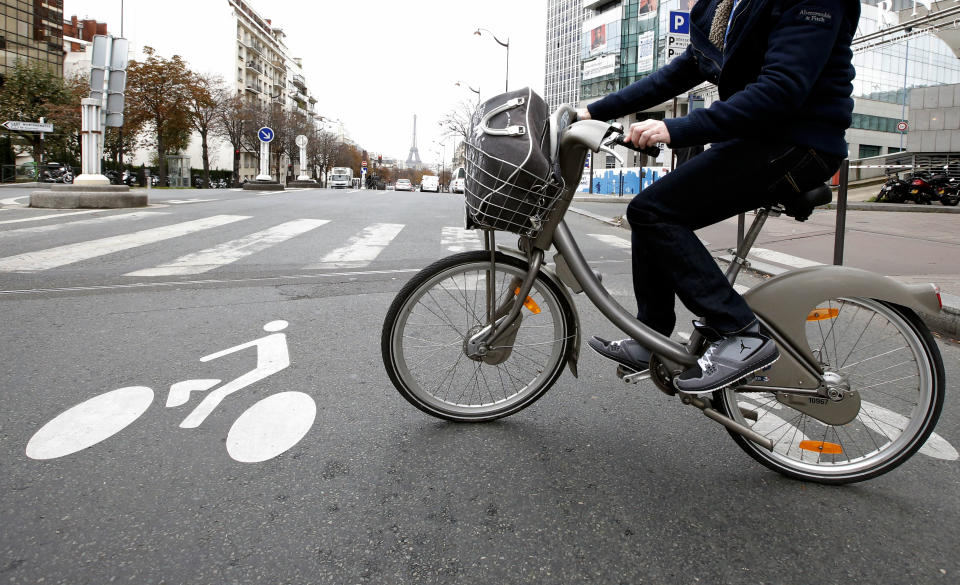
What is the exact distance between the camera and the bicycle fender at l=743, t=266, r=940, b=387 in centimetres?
225

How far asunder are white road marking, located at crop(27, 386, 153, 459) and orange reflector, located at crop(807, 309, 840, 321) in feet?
8.85

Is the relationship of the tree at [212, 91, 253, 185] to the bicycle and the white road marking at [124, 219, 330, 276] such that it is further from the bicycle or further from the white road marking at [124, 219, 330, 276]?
the bicycle

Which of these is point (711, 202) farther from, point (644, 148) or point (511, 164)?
point (511, 164)

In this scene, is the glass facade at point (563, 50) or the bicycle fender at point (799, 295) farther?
the glass facade at point (563, 50)

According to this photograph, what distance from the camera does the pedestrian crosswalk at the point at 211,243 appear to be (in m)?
6.93

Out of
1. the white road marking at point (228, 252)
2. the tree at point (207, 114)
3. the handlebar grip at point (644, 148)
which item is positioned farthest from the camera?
the tree at point (207, 114)

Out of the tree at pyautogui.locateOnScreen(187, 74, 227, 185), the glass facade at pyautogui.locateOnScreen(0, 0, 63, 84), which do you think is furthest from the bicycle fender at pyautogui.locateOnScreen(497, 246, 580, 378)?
the glass facade at pyautogui.locateOnScreen(0, 0, 63, 84)

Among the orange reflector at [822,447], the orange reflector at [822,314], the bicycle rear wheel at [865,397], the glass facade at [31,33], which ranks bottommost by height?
the orange reflector at [822,447]

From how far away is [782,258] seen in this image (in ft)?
26.1

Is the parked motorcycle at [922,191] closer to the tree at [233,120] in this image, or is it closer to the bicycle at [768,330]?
the bicycle at [768,330]

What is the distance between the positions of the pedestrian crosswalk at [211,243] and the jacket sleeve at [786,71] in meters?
5.47

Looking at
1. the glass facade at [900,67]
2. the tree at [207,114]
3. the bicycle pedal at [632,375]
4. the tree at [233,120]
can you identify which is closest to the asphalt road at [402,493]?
the bicycle pedal at [632,375]

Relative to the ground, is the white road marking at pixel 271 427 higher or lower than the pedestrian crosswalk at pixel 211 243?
lower

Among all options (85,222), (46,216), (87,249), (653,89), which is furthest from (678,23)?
(46,216)
